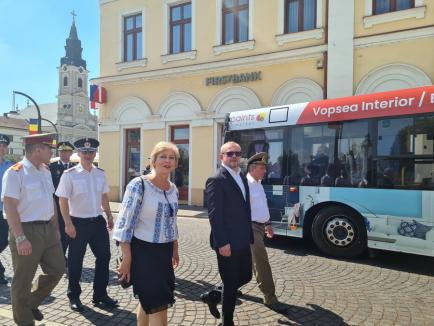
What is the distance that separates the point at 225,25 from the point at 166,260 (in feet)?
42.8

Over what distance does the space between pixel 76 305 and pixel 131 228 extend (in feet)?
6.56

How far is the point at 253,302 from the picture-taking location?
14.5ft

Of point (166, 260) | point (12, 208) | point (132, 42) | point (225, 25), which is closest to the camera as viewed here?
point (166, 260)

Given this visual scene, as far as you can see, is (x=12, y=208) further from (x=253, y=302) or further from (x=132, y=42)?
(x=132, y=42)

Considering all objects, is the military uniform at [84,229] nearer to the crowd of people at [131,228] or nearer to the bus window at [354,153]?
the crowd of people at [131,228]

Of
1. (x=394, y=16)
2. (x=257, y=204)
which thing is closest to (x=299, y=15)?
(x=394, y=16)

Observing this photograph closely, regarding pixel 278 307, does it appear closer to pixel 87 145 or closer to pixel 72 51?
pixel 87 145

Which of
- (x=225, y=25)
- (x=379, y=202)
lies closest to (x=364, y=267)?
(x=379, y=202)

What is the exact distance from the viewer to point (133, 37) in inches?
659

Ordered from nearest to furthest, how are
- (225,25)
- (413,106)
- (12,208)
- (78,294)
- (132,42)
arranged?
(12,208), (78,294), (413,106), (225,25), (132,42)

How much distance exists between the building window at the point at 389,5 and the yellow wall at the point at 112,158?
11346 millimetres

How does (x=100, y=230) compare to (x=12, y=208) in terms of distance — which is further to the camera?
(x=100, y=230)

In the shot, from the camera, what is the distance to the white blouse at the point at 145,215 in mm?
2789

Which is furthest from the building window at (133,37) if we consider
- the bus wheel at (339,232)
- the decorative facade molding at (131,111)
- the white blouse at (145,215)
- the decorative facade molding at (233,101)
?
the white blouse at (145,215)
